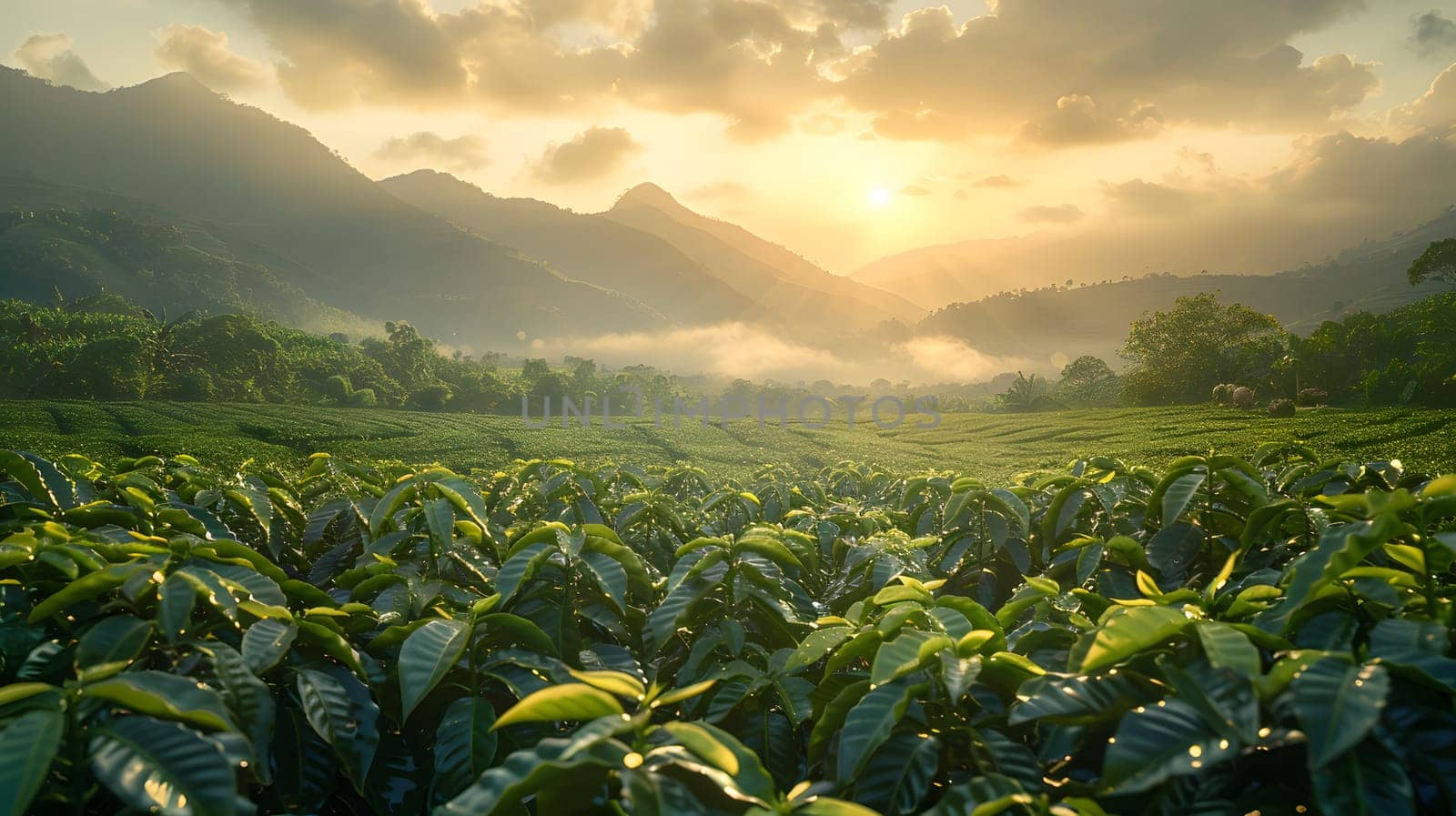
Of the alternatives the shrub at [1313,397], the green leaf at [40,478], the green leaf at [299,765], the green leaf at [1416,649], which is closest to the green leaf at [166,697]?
the green leaf at [299,765]

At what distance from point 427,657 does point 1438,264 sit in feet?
89.3

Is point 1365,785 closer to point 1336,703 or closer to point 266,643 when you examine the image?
point 1336,703

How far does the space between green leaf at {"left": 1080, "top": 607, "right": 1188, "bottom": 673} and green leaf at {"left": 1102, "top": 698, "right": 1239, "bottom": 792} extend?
0.22 feet

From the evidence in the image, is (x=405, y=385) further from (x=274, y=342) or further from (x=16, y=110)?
(x=16, y=110)

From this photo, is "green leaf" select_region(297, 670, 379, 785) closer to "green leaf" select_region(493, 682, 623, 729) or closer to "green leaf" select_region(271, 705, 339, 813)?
"green leaf" select_region(271, 705, 339, 813)

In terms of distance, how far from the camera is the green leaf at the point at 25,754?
683 mm

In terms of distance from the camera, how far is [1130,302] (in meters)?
123

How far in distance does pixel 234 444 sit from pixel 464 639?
792 inches

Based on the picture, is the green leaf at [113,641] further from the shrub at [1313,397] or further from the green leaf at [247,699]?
the shrub at [1313,397]

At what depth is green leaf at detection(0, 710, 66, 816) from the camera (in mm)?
683

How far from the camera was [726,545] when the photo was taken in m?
1.51

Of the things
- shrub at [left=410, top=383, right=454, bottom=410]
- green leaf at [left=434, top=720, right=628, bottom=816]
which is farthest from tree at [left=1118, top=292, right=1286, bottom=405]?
shrub at [left=410, top=383, right=454, bottom=410]

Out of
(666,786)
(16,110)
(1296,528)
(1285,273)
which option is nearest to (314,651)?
(666,786)

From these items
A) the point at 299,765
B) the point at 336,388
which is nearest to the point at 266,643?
the point at 299,765
